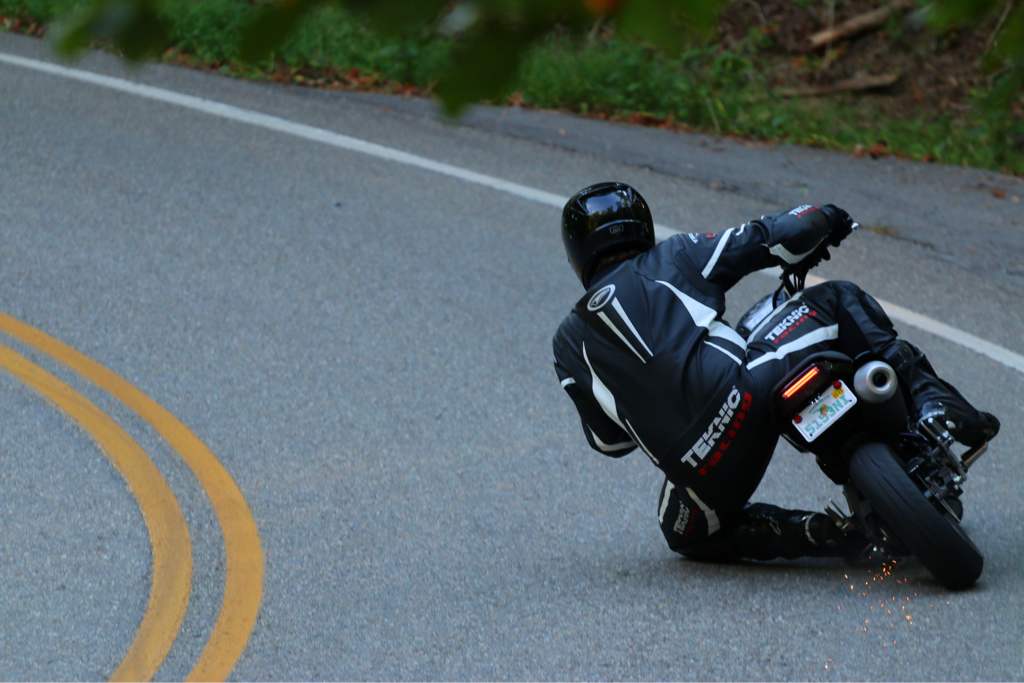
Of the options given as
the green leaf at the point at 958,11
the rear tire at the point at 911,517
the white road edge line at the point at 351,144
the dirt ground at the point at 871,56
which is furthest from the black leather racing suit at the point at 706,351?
the dirt ground at the point at 871,56

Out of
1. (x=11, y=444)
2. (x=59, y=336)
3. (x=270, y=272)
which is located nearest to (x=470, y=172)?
(x=270, y=272)

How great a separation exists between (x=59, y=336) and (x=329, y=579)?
103 inches

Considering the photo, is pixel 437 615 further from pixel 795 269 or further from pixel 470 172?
pixel 470 172

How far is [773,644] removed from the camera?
4570 millimetres

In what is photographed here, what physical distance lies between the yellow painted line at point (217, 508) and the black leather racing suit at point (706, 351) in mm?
1332

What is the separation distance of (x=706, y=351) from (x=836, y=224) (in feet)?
2.32

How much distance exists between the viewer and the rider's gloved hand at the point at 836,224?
506 centimetres

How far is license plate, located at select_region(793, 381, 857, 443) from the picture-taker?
4680 mm

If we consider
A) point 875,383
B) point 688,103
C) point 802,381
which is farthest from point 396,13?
point 688,103

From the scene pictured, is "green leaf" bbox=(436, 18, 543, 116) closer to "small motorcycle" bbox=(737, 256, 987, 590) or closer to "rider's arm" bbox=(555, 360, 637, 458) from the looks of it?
"small motorcycle" bbox=(737, 256, 987, 590)

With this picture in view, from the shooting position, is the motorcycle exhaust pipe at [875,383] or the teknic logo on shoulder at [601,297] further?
the teknic logo on shoulder at [601,297]

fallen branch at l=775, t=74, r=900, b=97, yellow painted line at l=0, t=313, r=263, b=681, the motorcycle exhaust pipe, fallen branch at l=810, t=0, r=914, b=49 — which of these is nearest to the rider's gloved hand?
the motorcycle exhaust pipe

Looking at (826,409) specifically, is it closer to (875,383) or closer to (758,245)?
(875,383)

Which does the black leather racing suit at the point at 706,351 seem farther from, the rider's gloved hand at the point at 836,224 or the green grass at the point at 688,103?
the green grass at the point at 688,103
